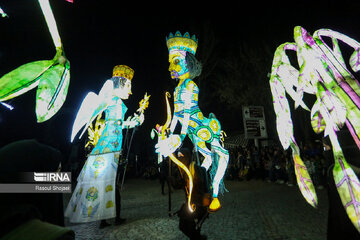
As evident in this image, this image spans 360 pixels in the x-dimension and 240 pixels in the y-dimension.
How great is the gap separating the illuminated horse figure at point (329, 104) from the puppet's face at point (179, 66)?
2069 mm

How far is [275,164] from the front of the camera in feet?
32.6

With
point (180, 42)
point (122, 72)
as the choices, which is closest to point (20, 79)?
point (122, 72)

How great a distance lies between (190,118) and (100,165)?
2.03 m

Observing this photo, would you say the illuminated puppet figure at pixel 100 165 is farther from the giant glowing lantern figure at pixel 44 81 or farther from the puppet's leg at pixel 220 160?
the puppet's leg at pixel 220 160

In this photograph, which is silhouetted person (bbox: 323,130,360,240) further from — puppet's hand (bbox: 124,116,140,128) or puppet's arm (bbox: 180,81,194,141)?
puppet's hand (bbox: 124,116,140,128)

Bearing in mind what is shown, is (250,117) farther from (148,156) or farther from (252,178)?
(148,156)

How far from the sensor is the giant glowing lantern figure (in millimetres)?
2049

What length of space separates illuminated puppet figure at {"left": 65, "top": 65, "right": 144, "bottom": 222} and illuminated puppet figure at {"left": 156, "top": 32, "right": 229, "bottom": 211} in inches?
52.0

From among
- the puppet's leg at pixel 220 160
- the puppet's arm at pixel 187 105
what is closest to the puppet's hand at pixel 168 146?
the puppet's arm at pixel 187 105

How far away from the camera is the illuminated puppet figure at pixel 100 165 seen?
389 cm

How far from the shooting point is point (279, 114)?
7.96 feet

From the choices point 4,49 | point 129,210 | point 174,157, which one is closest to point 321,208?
point 174,157

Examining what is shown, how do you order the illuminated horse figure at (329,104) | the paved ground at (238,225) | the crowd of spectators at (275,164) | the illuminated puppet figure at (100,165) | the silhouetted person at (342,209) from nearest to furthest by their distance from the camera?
the illuminated horse figure at (329,104) < the silhouetted person at (342,209) < the paved ground at (238,225) < the illuminated puppet figure at (100,165) < the crowd of spectators at (275,164)

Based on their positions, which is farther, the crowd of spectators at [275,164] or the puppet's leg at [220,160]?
the crowd of spectators at [275,164]
